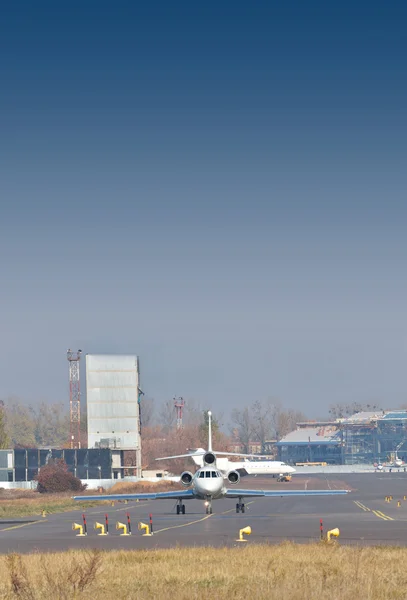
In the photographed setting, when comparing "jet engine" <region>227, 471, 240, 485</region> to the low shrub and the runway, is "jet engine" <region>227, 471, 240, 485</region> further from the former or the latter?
the low shrub

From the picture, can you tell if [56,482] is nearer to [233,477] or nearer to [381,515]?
[233,477]

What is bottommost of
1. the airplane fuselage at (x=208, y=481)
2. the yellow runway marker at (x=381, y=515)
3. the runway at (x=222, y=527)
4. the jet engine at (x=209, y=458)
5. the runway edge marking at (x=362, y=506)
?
the yellow runway marker at (x=381, y=515)

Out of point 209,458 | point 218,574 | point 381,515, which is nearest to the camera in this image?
point 218,574

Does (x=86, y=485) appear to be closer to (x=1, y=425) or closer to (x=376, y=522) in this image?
(x=1, y=425)

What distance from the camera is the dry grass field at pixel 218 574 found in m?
20.6

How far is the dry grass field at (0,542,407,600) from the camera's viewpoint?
20625mm

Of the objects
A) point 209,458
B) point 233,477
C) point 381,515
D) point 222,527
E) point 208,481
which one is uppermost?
point 209,458

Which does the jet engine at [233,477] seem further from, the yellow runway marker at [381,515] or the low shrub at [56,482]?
the low shrub at [56,482]

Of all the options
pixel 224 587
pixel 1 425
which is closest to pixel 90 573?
pixel 224 587

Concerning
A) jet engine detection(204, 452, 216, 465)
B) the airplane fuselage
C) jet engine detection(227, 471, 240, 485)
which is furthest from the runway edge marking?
the airplane fuselage

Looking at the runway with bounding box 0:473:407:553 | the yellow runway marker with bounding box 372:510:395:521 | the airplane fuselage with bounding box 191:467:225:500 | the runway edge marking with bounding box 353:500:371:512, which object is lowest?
the yellow runway marker with bounding box 372:510:395:521

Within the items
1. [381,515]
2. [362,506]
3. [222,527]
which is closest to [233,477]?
[381,515]

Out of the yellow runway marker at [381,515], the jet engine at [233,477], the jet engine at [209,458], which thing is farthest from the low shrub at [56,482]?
the yellow runway marker at [381,515]

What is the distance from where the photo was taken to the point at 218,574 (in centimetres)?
2581
